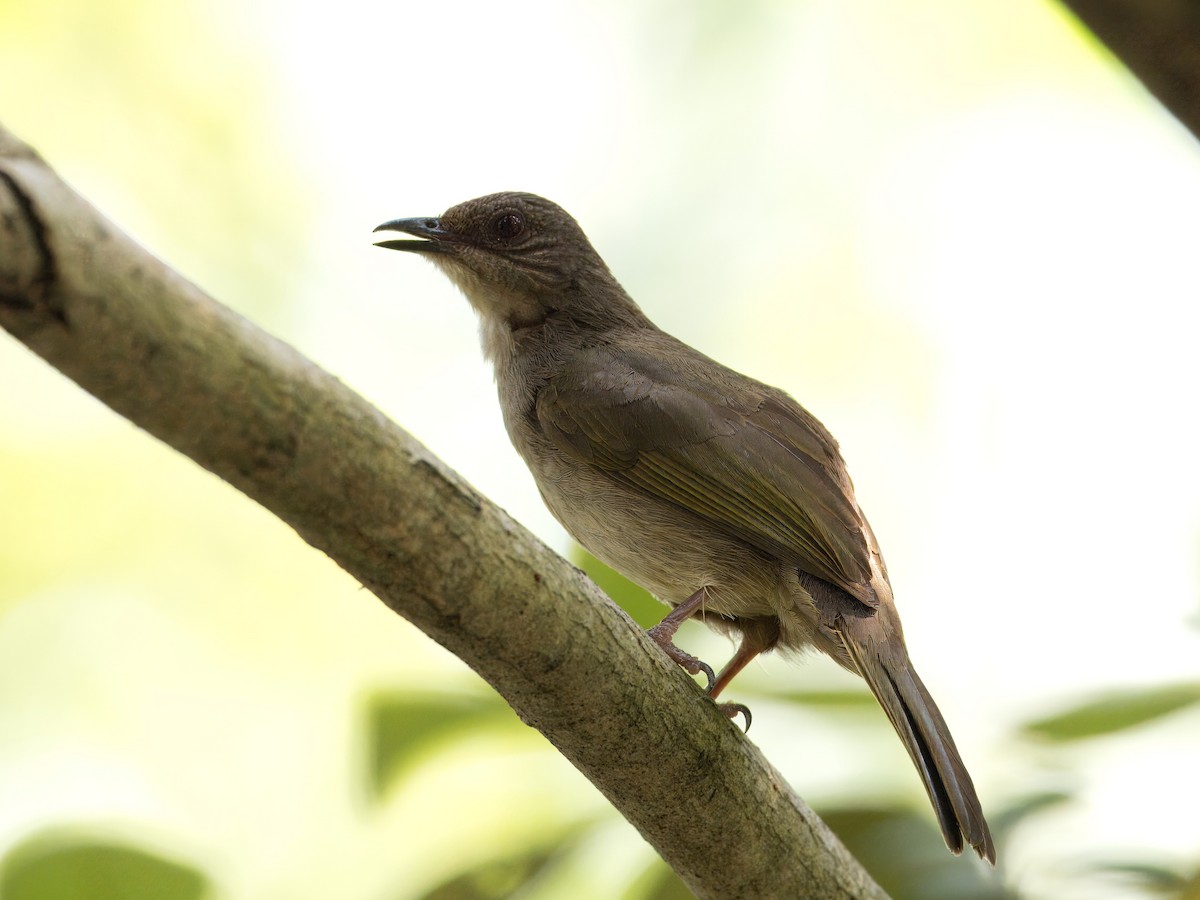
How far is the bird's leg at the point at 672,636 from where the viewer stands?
3.72 m

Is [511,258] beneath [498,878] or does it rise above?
above

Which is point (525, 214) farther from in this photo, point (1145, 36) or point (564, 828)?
point (1145, 36)

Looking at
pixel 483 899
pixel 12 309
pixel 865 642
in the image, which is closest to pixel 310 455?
pixel 12 309

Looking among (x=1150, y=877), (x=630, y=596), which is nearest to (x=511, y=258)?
(x=630, y=596)

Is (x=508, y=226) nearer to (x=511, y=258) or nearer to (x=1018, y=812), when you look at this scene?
(x=511, y=258)

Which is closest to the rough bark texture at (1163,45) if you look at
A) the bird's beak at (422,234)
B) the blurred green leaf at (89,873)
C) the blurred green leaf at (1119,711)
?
the blurred green leaf at (1119,711)

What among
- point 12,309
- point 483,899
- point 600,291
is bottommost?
point 12,309

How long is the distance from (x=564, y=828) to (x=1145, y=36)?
7.70 ft

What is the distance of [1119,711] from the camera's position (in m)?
3.07

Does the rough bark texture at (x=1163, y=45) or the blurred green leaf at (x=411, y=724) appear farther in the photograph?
the blurred green leaf at (x=411, y=724)

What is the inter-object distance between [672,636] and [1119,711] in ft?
4.43

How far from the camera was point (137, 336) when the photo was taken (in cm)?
176

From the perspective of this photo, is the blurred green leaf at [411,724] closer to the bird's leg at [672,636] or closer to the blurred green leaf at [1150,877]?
the bird's leg at [672,636]

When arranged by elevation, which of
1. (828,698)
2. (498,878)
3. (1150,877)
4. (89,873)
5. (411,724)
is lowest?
(89,873)
